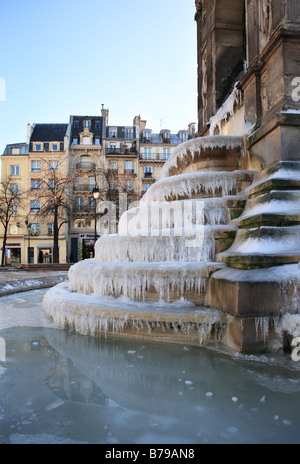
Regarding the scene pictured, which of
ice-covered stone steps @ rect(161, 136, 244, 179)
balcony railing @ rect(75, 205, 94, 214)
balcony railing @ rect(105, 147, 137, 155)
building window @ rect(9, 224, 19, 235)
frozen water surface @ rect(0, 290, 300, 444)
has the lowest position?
frozen water surface @ rect(0, 290, 300, 444)

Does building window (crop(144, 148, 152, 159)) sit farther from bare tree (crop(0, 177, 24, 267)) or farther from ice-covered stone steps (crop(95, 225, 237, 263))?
ice-covered stone steps (crop(95, 225, 237, 263))


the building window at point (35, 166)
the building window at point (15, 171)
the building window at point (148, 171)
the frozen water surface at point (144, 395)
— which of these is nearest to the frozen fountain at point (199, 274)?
the frozen water surface at point (144, 395)

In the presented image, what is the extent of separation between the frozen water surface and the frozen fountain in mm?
251

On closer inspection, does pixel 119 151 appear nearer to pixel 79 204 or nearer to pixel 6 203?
pixel 79 204

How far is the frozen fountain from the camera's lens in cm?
312

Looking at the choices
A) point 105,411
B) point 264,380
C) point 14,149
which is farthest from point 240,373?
point 14,149

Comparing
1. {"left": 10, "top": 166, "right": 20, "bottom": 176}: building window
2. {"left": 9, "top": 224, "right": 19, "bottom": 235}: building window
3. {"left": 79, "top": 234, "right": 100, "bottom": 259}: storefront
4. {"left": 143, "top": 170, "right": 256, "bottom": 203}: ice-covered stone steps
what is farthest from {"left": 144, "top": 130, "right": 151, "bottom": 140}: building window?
{"left": 143, "top": 170, "right": 256, "bottom": 203}: ice-covered stone steps

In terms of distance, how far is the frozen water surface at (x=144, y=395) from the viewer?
70.4 inches

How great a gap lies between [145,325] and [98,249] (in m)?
2.08

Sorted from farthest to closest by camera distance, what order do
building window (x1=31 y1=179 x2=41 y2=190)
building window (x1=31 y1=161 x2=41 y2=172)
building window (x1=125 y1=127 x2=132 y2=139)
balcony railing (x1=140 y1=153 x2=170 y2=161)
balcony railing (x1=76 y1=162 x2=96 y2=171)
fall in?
building window (x1=125 y1=127 x2=132 y2=139) → balcony railing (x1=140 y1=153 x2=170 y2=161) → balcony railing (x1=76 y1=162 x2=96 y2=171) → building window (x1=31 y1=161 x2=41 y2=172) → building window (x1=31 y1=179 x2=41 y2=190)

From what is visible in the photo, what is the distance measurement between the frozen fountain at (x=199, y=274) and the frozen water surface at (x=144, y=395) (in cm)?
25

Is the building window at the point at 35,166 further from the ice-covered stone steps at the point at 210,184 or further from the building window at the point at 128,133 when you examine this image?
the ice-covered stone steps at the point at 210,184
